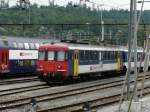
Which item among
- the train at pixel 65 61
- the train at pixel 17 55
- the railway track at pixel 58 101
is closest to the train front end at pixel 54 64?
the train at pixel 65 61

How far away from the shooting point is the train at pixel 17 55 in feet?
121

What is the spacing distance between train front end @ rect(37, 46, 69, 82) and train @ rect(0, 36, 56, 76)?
3.99 meters

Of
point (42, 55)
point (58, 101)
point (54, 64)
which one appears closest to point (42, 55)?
point (42, 55)

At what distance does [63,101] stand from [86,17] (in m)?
44.1

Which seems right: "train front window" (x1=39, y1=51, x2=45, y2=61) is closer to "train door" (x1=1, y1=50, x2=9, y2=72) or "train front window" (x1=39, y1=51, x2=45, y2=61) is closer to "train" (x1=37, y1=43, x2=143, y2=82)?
"train" (x1=37, y1=43, x2=143, y2=82)

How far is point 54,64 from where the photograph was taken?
3216cm

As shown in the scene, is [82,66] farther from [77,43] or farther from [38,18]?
[38,18]

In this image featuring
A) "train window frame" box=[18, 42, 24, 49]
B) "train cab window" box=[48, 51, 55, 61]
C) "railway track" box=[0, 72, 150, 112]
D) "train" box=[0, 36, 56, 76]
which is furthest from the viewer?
"train window frame" box=[18, 42, 24, 49]

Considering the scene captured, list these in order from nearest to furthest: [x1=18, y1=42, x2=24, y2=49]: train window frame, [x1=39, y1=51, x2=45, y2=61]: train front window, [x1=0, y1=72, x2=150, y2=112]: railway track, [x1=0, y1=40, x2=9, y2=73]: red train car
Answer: [x1=0, y1=72, x2=150, y2=112]: railway track → [x1=39, y1=51, x2=45, y2=61]: train front window → [x1=0, y1=40, x2=9, y2=73]: red train car → [x1=18, y1=42, x2=24, y2=49]: train window frame

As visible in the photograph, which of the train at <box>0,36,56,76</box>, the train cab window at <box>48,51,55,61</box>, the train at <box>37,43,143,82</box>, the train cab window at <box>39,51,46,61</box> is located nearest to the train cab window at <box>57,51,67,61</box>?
the train at <box>37,43,143,82</box>

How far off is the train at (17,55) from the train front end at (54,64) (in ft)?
13.1

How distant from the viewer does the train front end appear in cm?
3200

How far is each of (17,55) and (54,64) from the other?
7075mm

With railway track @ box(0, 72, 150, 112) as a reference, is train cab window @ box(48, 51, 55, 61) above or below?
above
